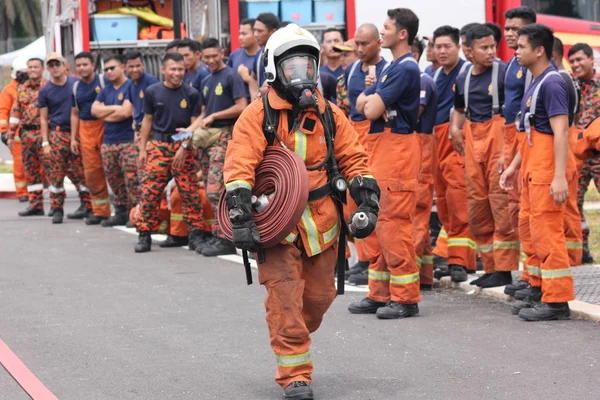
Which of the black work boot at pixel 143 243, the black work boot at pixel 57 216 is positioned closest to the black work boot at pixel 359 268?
the black work boot at pixel 143 243

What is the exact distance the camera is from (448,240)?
10266 mm

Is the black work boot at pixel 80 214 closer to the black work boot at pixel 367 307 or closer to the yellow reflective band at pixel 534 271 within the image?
the black work boot at pixel 367 307

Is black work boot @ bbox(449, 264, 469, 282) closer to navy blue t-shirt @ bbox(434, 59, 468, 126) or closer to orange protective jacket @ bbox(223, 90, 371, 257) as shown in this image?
navy blue t-shirt @ bbox(434, 59, 468, 126)

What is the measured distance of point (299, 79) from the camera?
20.7ft

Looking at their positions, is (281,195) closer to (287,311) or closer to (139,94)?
(287,311)

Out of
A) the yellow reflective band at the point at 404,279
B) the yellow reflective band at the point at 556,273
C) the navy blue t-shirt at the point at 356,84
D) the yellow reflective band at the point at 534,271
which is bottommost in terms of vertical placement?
the yellow reflective band at the point at 404,279

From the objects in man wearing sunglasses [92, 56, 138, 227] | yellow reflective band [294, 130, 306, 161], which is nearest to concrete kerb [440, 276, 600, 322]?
yellow reflective band [294, 130, 306, 161]

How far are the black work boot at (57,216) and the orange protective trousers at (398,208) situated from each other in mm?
7602

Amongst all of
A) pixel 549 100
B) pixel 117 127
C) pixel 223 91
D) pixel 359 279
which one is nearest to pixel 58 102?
pixel 117 127

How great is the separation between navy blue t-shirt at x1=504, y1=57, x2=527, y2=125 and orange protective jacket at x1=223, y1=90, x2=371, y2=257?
9.37 feet

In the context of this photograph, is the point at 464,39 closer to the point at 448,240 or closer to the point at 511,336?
the point at 448,240

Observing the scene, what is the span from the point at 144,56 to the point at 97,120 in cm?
136

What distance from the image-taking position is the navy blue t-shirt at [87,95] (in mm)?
14711

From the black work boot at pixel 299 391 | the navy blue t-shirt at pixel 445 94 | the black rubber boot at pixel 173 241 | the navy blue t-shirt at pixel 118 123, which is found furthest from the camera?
the navy blue t-shirt at pixel 118 123
